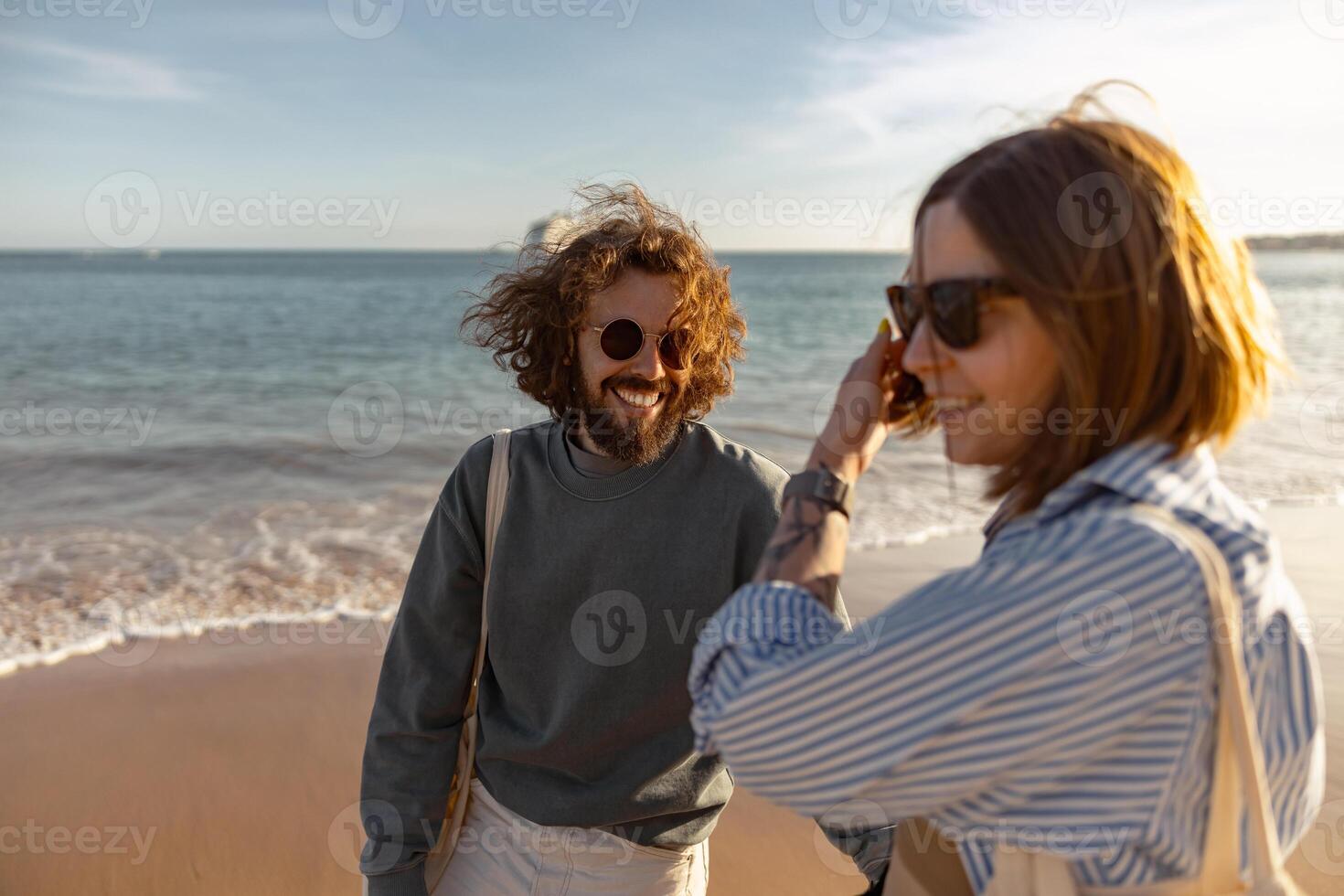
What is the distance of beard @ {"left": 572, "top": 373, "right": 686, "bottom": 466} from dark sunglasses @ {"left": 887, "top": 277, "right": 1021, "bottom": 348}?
1.20 meters

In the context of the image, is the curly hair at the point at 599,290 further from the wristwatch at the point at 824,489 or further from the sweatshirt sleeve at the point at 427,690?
the wristwatch at the point at 824,489

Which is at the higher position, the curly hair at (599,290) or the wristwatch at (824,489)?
the curly hair at (599,290)

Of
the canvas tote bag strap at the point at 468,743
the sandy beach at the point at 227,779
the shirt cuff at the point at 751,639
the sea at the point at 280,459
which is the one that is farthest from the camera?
the sea at the point at 280,459

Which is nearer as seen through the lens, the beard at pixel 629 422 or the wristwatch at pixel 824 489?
the wristwatch at pixel 824 489

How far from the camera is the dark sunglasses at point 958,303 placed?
126cm

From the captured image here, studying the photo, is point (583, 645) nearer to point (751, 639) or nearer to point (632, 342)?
point (632, 342)

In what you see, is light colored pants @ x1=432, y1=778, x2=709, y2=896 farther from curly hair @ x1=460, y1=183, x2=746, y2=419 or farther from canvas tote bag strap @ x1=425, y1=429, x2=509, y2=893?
curly hair @ x1=460, y1=183, x2=746, y2=419

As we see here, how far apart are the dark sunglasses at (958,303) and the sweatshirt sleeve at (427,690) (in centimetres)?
142

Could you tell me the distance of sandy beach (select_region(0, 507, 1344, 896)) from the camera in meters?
3.66

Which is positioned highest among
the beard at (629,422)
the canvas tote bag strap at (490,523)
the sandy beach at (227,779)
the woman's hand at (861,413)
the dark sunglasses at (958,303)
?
the dark sunglasses at (958,303)

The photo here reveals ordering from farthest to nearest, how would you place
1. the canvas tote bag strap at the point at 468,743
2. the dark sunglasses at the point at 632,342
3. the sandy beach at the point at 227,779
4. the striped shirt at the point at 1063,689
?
the sandy beach at the point at 227,779
the dark sunglasses at the point at 632,342
the canvas tote bag strap at the point at 468,743
the striped shirt at the point at 1063,689

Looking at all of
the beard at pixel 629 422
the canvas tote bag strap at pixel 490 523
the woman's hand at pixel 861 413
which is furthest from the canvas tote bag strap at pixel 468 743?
the woman's hand at pixel 861 413

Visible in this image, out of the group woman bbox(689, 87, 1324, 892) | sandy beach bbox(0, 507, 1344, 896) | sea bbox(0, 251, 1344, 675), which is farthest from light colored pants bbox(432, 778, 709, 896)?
sandy beach bbox(0, 507, 1344, 896)

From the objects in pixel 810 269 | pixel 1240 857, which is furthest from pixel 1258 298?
pixel 810 269
